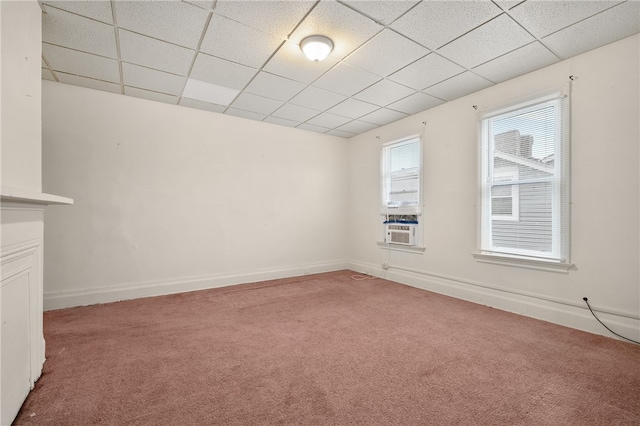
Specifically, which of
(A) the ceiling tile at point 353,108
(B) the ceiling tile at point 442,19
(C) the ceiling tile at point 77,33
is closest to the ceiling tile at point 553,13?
(B) the ceiling tile at point 442,19

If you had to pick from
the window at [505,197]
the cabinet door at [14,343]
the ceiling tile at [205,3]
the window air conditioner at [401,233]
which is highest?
the ceiling tile at [205,3]

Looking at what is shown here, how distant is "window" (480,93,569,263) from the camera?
300cm

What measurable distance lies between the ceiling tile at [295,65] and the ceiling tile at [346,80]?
0.35 ft

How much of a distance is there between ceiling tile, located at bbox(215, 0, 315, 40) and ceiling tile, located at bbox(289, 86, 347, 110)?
1211 millimetres

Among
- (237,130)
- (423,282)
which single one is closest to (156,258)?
(237,130)

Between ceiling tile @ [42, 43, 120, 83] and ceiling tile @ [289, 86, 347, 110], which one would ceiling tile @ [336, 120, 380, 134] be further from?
ceiling tile @ [42, 43, 120, 83]

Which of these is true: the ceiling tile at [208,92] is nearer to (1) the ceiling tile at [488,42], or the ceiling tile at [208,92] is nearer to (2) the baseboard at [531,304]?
(1) the ceiling tile at [488,42]

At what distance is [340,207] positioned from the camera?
19.2 feet

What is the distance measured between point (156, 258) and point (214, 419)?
3.02 m

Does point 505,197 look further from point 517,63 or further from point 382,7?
point 382,7

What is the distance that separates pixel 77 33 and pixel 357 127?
155 inches

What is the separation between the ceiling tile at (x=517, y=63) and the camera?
283 centimetres

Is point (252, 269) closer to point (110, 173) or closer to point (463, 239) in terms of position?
point (110, 173)

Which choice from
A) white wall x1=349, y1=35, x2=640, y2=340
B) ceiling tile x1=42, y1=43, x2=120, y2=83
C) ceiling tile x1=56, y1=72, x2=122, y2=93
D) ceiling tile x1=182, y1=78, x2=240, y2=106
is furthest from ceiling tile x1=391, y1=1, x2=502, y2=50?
ceiling tile x1=56, y1=72, x2=122, y2=93
